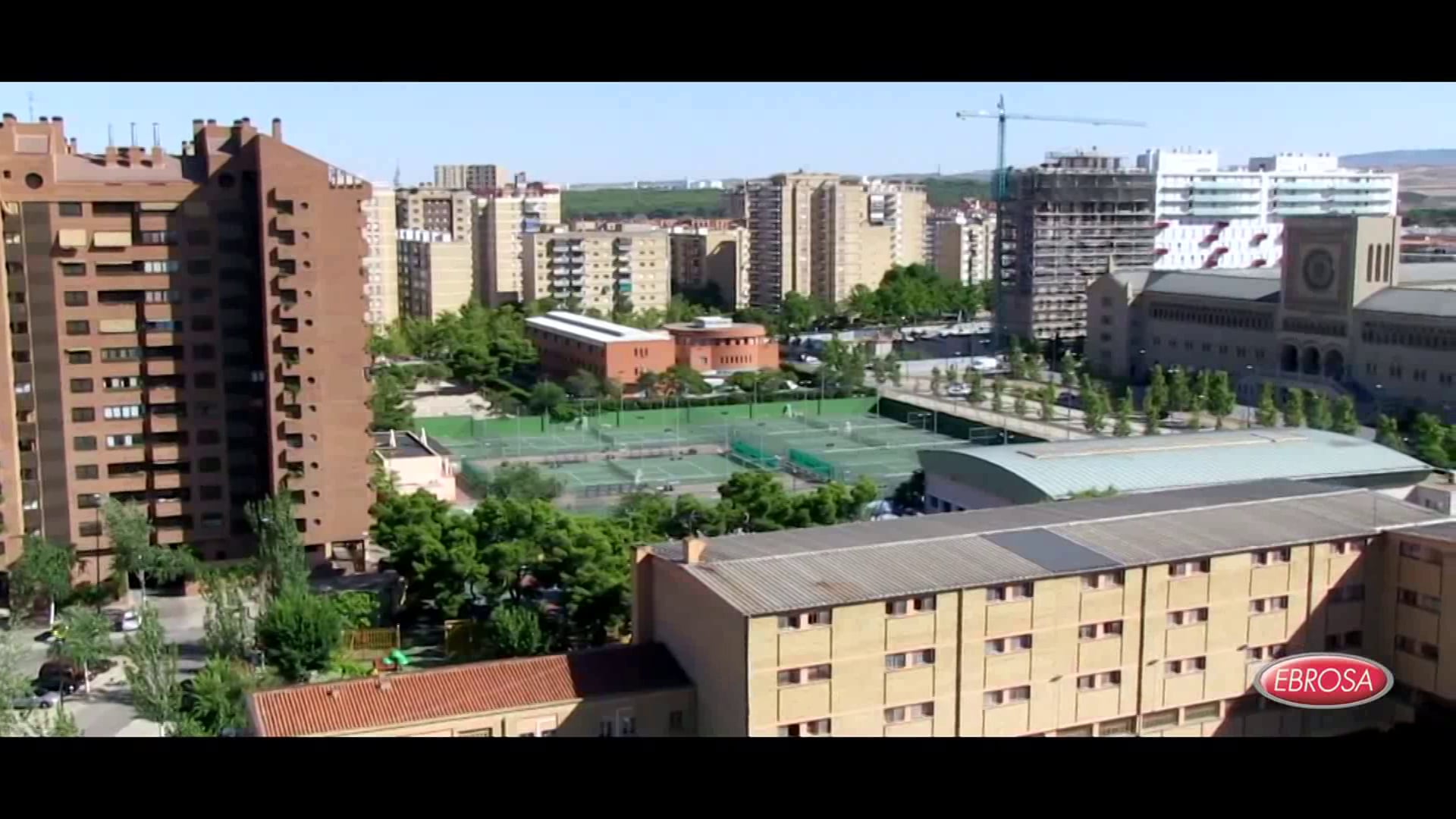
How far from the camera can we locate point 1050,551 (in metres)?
3.48

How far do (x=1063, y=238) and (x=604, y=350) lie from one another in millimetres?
4707

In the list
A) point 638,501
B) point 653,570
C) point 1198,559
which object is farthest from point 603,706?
point 638,501

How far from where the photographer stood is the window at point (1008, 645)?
3295 millimetres

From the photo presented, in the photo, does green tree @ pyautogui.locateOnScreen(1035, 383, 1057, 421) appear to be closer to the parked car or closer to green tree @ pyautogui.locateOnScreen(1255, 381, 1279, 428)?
green tree @ pyautogui.locateOnScreen(1255, 381, 1279, 428)

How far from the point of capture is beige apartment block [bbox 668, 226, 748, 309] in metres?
16.6

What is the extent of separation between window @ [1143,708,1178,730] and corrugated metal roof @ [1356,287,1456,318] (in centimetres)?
660

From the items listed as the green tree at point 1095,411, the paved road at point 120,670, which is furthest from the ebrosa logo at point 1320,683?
A: the green tree at point 1095,411

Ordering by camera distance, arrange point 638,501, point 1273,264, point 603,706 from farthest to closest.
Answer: point 1273,264 → point 638,501 → point 603,706

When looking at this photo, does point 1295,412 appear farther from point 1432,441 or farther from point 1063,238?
point 1063,238

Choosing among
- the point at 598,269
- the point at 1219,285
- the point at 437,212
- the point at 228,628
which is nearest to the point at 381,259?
the point at 598,269
